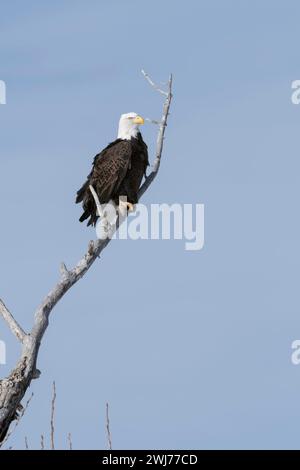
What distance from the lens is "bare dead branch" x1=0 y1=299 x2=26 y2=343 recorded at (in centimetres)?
1490

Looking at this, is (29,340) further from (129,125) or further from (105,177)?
(129,125)

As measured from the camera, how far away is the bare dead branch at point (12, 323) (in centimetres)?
1490

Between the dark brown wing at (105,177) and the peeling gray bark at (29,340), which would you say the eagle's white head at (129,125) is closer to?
the dark brown wing at (105,177)

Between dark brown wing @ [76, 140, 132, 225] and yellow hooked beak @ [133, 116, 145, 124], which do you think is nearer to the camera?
dark brown wing @ [76, 140, 132, 225]

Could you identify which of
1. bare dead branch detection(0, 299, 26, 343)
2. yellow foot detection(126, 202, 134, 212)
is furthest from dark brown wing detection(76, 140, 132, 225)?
bare dead branch detection(0, 299, 26, 343)

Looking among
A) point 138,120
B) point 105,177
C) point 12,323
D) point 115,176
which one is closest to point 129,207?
point 115,176

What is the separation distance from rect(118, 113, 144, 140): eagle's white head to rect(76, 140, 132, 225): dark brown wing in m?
0.53

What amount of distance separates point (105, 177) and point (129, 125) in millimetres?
1465

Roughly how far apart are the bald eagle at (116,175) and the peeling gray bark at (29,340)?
2985mm

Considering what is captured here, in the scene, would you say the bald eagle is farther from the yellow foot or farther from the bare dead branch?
the bare dead branch

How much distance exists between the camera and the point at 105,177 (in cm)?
1947
